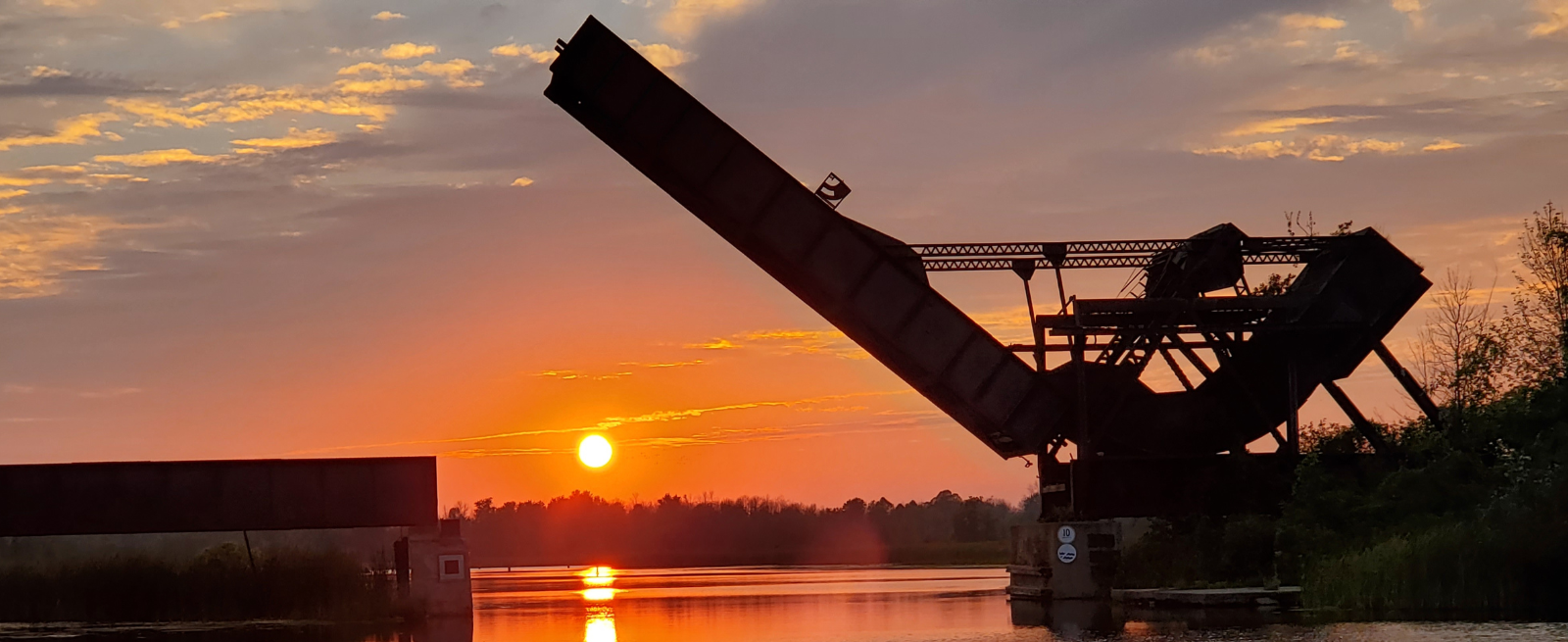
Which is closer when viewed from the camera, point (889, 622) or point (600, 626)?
point (889, 622)

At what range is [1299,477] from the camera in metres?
40.0

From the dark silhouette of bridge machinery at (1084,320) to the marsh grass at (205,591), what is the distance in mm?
12456

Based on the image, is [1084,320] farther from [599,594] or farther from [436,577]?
[599,594]

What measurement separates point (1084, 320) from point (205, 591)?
22389 millimetres

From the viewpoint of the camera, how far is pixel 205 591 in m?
40.4

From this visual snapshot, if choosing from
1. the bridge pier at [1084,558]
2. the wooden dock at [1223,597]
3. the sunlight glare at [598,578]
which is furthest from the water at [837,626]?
the sunlight glare at [598,578]

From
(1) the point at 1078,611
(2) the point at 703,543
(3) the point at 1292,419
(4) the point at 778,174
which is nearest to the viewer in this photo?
(1) the point at 1078,611

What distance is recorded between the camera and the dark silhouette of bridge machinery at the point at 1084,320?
38.7 m

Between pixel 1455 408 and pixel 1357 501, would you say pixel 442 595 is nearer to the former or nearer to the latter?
pixel 1357 501

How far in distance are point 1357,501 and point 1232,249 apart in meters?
7.01

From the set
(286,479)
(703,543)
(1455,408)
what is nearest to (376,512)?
(286,479)

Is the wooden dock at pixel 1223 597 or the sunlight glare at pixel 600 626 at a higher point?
the sunlight glare at pixel 600 626

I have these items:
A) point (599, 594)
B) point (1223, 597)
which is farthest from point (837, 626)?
point (599, 594)

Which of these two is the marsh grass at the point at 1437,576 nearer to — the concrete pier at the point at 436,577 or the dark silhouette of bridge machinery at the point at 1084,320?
the dark silhouette of bridge machinery at the point at 1084,320
